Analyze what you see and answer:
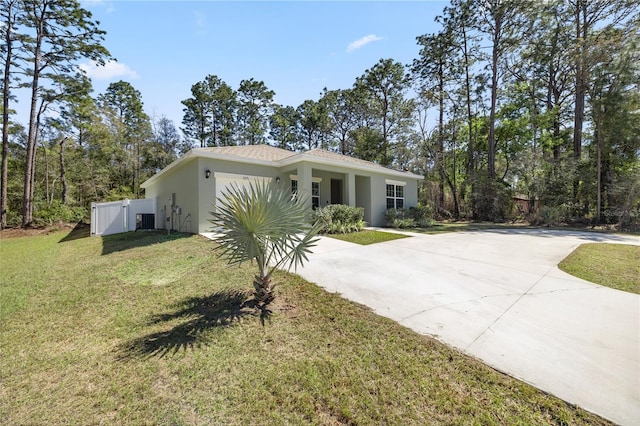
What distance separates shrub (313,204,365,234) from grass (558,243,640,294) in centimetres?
655

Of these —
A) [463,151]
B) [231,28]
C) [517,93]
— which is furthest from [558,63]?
[231,28]

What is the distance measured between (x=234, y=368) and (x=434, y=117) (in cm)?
2396

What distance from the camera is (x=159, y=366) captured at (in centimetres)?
250

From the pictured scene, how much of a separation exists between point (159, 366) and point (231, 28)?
9292 mm

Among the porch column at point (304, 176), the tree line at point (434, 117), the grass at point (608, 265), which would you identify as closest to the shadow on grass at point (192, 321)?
the grass at point (608, 265)

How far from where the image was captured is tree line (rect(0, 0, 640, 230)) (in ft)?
45.3

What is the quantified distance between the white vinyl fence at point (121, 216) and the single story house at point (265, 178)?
0.66 m

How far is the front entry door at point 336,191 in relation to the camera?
1503cm

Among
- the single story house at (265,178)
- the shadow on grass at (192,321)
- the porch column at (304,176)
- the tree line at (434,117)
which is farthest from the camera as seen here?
the tree line at (434,117)

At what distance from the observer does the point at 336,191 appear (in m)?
15.1

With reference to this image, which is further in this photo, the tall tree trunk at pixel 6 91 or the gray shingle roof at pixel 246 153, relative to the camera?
the tall tree trunk at pixel 6 91

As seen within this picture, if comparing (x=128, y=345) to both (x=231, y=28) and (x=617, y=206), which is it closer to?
(x=231, y=28)

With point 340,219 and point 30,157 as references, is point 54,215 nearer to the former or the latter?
point 30,157

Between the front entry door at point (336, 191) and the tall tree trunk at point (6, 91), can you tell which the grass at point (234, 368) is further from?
the tall tree trunk at point (6, 91)
